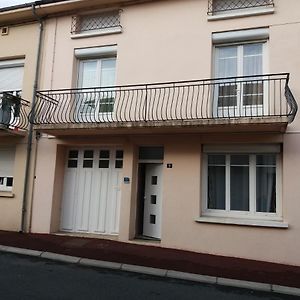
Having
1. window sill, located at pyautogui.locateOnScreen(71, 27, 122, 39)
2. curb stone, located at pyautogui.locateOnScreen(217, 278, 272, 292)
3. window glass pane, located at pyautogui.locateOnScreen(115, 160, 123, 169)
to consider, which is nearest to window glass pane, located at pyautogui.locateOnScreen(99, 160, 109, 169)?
window glass pane, located at pyautogui.locateOnScreen(115, 160, 123, 169)

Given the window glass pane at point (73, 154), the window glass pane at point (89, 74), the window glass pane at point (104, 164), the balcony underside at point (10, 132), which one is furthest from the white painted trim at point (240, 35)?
the balcony underside at point (10, 132)

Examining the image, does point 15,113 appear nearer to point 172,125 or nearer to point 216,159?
point 172,125

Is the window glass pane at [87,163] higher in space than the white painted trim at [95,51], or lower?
lower

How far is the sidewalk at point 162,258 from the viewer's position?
282 inches

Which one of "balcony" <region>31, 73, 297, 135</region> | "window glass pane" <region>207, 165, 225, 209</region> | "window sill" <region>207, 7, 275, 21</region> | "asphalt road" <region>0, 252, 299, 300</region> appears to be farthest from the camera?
"window glass pane" <region>207, 165, 225, 209</region>

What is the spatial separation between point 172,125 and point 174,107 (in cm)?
105

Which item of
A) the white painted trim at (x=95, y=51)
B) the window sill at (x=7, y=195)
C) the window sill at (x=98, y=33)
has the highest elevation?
the window sill at (x=98, y=33)

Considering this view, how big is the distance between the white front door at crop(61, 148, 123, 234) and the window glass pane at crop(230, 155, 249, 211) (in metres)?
3.08

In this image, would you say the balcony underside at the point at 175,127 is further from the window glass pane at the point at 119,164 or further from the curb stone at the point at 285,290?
the curb stone at the point at 285,290

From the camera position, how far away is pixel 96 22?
1109cm

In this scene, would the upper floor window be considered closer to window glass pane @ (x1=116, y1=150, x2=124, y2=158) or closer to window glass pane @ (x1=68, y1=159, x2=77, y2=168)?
window glass pane @ (x1=116, y1=150, x2=124, y2=158)

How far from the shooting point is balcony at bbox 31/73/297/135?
8.55 metres

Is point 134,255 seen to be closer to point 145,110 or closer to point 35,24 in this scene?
point 145,110

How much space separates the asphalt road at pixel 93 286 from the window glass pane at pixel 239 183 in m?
3.18
